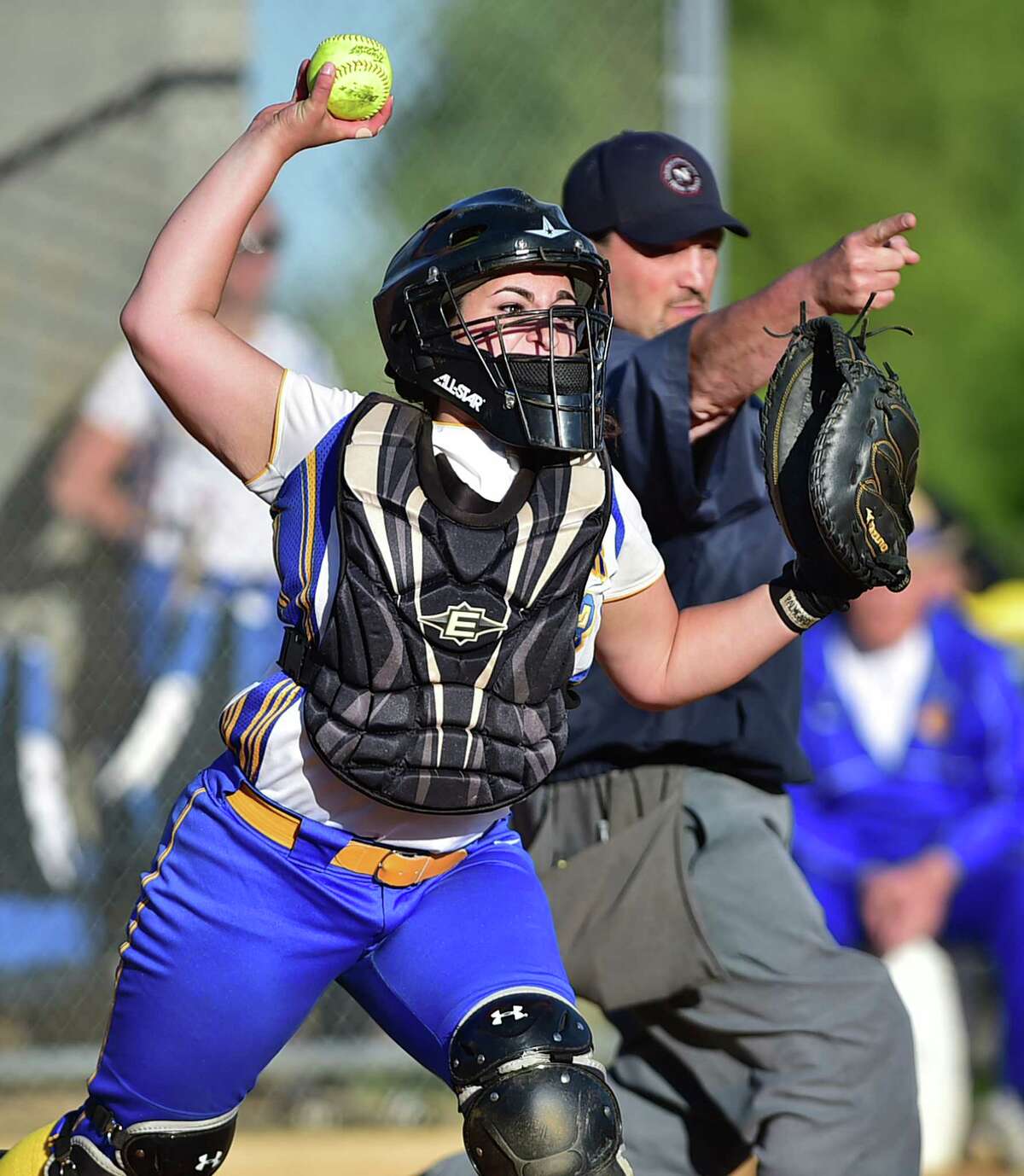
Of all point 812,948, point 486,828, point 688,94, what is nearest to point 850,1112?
point 812,948

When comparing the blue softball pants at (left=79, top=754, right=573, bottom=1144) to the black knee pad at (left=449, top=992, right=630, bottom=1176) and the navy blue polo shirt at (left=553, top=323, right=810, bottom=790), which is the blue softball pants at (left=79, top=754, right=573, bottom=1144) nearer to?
the black knee pad at (left=449, top=992, right=630, bottom=1176)

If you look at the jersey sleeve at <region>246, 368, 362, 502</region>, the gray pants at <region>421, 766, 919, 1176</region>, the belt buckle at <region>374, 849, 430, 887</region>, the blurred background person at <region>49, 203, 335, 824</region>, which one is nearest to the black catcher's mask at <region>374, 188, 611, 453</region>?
the jersey sleeve at <region>246, 368, 362, 502</region>

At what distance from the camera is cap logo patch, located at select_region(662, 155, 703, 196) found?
11.5ft

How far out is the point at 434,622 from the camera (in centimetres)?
255

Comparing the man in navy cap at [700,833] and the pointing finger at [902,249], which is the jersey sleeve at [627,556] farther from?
the pointing finger at [902,249]

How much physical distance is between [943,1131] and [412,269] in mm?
4113

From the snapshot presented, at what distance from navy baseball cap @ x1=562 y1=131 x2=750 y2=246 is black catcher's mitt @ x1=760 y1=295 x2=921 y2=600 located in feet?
2.33

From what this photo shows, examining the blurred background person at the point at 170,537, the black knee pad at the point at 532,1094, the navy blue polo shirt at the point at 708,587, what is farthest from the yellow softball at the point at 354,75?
the blurred background person at the point at 170,537

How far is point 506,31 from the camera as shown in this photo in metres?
6.05

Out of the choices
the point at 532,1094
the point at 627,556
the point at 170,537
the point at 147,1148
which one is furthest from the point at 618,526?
the point at 170,537

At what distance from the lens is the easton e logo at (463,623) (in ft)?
8.37

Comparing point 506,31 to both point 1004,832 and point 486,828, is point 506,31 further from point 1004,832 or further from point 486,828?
point 486,828

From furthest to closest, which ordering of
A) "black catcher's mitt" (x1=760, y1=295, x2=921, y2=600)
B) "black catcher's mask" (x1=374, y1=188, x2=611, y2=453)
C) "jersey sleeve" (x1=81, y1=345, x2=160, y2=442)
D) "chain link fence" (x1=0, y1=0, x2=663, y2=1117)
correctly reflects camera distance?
"jersey sleeve" (x1=81, y1=345, x2=160, y2=442) → "chain link fence" (x1=0, y1=0, x2=663, y2=1117) → "black catcher's mitt" (x1=760, y1=295, x2=921, y2=600) → "black catcher's mask" (x1=374, y1=188, x2=611, y2=453)

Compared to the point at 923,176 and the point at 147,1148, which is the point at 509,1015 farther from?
the point at 923,176
